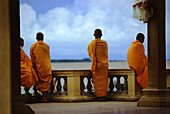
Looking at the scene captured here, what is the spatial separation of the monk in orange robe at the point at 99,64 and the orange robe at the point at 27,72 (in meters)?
1.64

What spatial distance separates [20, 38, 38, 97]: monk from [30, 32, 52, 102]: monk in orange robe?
17 cm

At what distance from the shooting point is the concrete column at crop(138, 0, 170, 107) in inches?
248

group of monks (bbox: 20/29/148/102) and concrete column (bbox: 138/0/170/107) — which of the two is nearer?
concrete column (bbox: 138/0/170/107)

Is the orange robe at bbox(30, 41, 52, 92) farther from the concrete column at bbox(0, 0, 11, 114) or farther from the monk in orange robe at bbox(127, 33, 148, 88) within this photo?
the concrete column at bbox(0, 0, 11, 114)

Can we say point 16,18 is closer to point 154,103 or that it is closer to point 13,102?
point 13,102

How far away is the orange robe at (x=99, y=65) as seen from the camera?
8.55 meters

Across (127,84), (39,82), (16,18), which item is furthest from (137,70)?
(16,18)

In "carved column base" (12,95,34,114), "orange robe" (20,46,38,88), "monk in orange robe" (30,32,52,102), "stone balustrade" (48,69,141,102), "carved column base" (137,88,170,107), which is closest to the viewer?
"carved column base" (12,95,34,114)

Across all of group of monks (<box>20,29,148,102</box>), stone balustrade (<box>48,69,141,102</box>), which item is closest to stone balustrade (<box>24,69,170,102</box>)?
stone balustrade (<box>48,69,141,102</box>)

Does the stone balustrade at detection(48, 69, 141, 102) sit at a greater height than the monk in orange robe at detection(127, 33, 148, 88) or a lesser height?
lesser

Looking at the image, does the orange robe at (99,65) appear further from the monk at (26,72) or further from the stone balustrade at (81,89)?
the monk at (26,72)

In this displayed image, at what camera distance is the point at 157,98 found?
6.30 metres

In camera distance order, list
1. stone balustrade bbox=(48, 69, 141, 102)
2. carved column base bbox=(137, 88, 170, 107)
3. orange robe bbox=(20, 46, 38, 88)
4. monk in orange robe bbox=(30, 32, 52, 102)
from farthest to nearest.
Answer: monk in orange robe bbox=(30, 32, 52, 102), stone balustrade bbox=(48, 69, 141, 102), orange robe bbox=(20, 46, 38, 88), carved column base bbox=(137, 88, 170, 107)

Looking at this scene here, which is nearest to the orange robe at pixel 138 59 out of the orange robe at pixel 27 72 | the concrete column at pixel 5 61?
the orange robe at pixel 27 72
